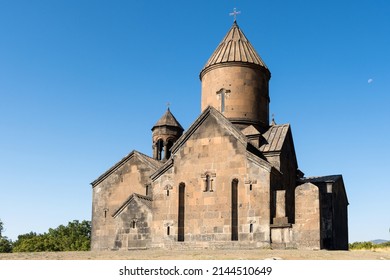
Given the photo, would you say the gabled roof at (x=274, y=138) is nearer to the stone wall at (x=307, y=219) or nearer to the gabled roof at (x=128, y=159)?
the stone wall at (x=307, y=219)

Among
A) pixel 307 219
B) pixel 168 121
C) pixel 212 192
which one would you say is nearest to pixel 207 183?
pixel 212 192

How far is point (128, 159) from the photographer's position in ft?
67.9

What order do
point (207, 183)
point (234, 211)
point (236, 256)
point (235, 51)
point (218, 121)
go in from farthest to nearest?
point (235, 51) → point (218, 121) → point (207, 183) → point (234, 211) → point (236, 256)

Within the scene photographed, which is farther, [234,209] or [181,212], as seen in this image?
[181,212]

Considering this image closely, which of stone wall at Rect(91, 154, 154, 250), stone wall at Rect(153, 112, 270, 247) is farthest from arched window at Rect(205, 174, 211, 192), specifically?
stone wall at Rect(91, 154, 154, 250)

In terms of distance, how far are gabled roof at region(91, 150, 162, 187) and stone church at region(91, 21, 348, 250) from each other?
0.05 meters

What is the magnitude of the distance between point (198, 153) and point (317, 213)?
15.4 feet

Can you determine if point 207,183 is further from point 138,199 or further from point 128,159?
point 128,159

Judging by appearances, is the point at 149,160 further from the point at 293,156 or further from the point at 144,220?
the point at 293,156

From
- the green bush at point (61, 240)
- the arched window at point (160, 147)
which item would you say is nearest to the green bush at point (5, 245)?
the green bush at point (61, 240)

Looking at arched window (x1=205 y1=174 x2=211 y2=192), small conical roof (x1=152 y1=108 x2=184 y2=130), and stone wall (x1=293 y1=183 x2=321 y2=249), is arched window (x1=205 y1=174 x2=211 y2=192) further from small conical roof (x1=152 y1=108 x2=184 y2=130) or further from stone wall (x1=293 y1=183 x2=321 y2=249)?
small conical roof (x1=152 y1=108 x2=184 y2=130)

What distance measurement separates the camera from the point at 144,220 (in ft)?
58.3

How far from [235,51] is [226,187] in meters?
6.93
